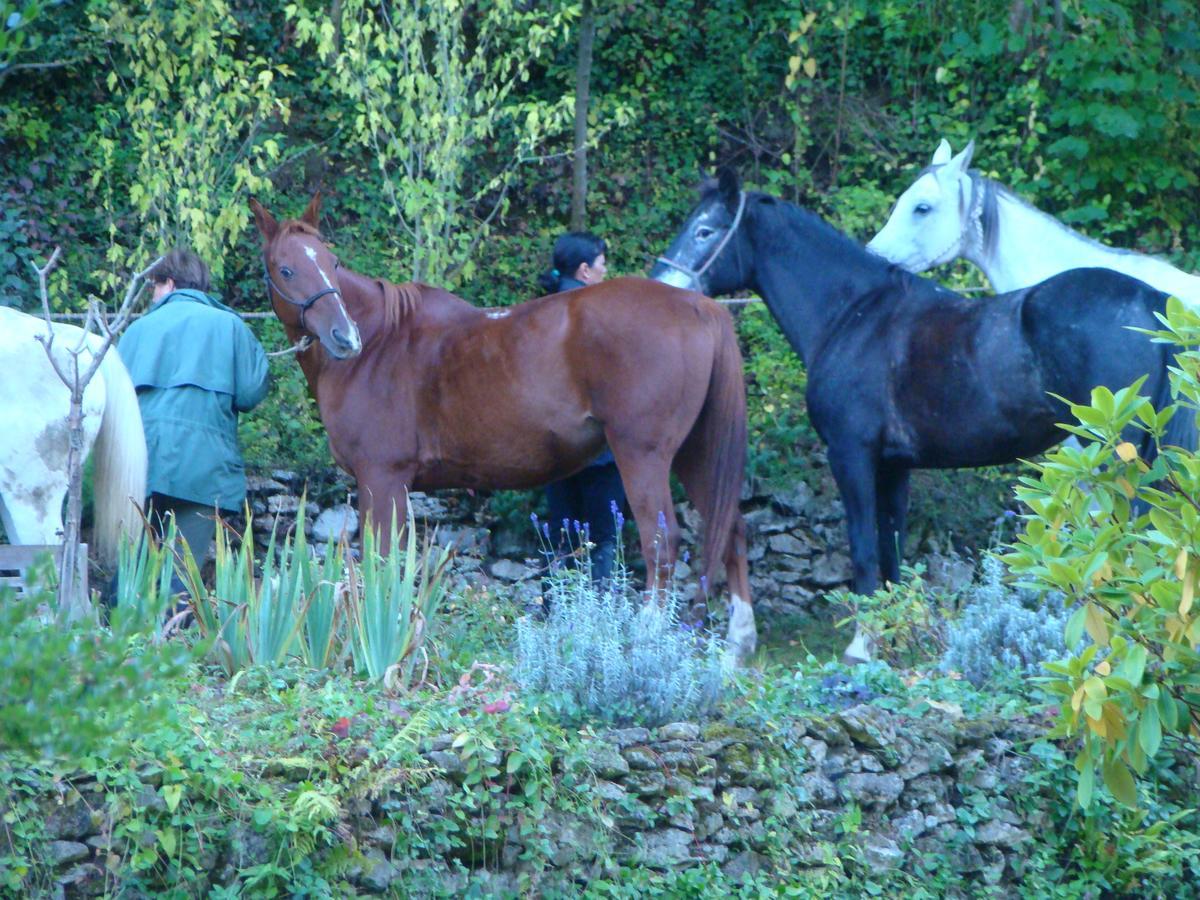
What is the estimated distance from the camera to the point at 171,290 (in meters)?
6.85

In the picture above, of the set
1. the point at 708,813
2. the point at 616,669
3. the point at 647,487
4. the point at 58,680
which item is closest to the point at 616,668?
the point at 616,669

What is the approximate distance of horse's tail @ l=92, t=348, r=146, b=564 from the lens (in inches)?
251

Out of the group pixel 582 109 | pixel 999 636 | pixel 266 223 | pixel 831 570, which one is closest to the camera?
pixel 999 636

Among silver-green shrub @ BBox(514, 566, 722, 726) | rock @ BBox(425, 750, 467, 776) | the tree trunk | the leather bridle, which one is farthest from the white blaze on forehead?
the tree trunk

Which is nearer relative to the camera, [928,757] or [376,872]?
[376,872]

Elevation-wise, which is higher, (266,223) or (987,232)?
(266,223)

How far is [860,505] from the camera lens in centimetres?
736

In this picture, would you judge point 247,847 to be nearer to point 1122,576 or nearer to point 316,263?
point 1122,576

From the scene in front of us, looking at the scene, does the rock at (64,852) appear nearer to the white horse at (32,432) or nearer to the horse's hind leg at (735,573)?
the white horse at (32,432)

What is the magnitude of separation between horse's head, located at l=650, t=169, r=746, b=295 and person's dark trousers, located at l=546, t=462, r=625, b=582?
3.49ft

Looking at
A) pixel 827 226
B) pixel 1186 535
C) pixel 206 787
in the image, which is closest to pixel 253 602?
pixel 206 787

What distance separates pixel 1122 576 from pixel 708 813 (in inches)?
57.8

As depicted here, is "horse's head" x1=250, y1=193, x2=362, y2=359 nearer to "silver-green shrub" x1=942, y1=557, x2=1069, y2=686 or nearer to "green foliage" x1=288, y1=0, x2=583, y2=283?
"green foliage" x1=288, y1=0, x2=583, y2=283

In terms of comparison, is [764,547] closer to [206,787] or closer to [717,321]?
[717,321]
